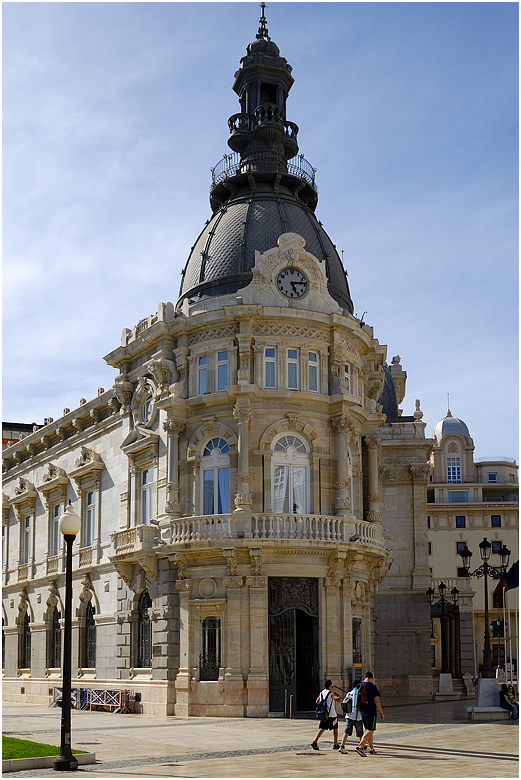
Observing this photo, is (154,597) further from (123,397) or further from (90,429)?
(90,429)

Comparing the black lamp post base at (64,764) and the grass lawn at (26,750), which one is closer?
the black lamp post base at (64,764)

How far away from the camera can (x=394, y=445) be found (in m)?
48.8

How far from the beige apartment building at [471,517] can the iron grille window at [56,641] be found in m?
32.9

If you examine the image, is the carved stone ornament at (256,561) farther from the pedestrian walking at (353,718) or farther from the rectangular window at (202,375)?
the pedestrian walking at (353,718)

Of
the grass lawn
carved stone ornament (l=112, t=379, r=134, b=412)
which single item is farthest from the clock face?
the grass lawn

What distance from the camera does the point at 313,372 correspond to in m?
35.6

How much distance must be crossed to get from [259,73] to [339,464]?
1854cm

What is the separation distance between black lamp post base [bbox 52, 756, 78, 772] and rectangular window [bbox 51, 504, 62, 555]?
29887 millimetres

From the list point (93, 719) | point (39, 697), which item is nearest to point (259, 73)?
point (93, 719)

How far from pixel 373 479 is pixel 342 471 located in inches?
190

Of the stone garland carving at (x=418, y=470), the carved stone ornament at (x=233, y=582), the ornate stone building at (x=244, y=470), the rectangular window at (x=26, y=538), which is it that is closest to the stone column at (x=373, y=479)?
the ornate stone building at (x=244, y=470)

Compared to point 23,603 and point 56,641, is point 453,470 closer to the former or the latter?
point 23,603

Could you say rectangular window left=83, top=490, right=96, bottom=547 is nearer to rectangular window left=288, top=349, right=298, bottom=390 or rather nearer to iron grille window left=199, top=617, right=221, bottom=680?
iron grille window left=199, top=617, right=221, bottom=680

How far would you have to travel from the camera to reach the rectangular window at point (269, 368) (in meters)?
34.8
